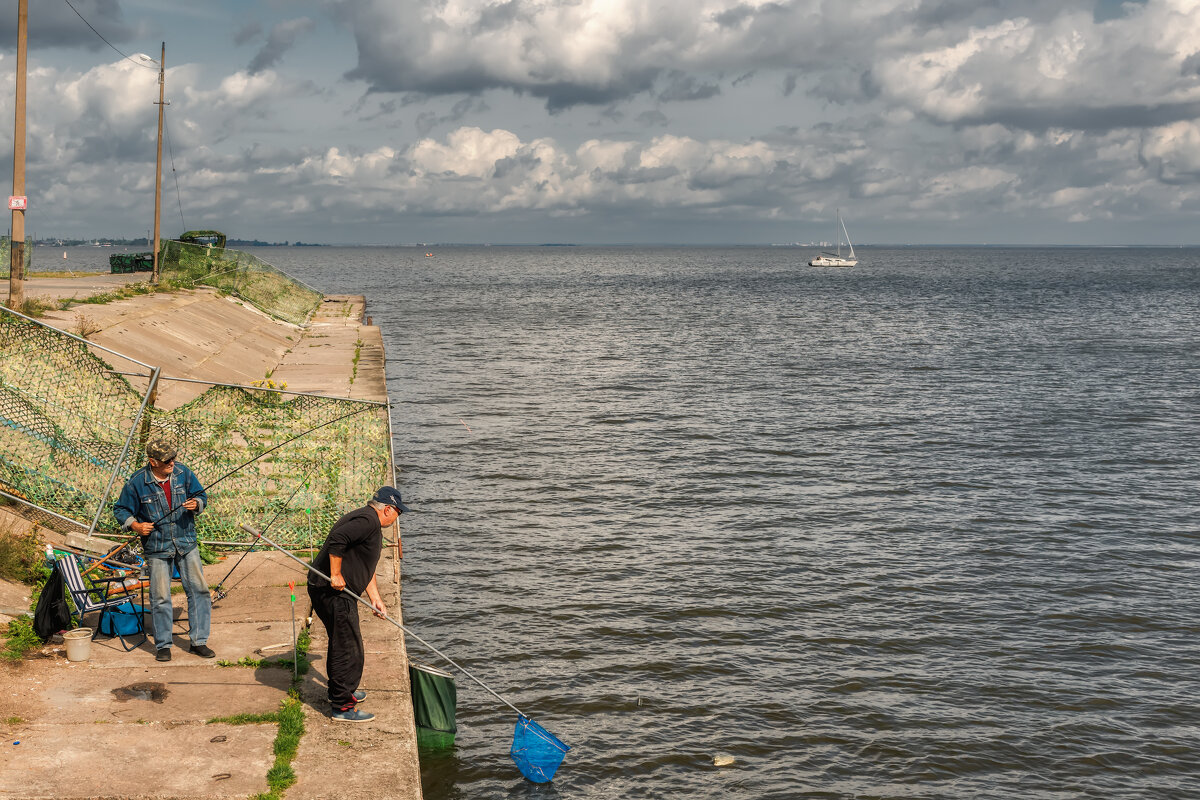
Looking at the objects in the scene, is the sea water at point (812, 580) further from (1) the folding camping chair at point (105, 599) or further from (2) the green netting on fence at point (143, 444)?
(1) the folding camping chair at point (105, 599)

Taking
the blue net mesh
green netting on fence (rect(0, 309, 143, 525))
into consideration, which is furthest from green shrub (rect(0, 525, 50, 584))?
the blue net mesh

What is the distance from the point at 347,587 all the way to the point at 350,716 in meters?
1.11

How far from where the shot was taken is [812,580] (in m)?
15.9

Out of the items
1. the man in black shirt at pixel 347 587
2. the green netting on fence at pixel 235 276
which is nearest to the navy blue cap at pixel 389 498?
the man in black shirt at pixel 347 587

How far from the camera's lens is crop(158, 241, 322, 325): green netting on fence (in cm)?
4581

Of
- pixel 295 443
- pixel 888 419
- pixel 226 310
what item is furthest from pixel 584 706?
pixel 226 310

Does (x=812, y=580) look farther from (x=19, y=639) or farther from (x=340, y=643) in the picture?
(x=19, y=639)

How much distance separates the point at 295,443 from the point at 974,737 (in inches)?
385

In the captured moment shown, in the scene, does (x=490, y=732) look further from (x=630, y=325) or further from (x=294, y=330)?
(x=630, y=325)

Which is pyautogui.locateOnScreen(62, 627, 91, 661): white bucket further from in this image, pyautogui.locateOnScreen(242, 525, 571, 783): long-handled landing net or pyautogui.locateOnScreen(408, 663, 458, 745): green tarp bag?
pyautogui.locateOnScreen(408, 663, 458, 745): green tarp bag

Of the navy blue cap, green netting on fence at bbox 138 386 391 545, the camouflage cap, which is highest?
the camouflage cap

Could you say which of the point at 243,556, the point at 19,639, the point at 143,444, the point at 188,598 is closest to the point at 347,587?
the point at 188,598

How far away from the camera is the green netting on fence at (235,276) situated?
45.8 m

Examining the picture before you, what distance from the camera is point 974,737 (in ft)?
37.1
